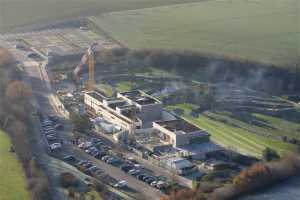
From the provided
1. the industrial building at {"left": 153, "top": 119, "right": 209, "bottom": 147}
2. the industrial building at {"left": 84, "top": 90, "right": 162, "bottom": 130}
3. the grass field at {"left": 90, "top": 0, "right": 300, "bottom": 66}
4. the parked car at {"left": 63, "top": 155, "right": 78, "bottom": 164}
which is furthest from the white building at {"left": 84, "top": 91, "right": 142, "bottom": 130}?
the grass field at {"left": 90, "top": 0, "right": 300, "bottom": 66}

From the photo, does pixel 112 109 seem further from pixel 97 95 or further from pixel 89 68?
pixel 89 68

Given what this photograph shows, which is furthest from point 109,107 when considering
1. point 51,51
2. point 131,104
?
point 51,51

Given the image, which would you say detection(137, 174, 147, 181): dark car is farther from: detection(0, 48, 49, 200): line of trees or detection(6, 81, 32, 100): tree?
detection(6, 81, 32, 100): tree

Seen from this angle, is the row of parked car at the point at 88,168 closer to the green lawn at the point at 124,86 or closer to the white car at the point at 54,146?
the white car at the point at 54,146

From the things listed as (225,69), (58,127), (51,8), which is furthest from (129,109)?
(51,8)

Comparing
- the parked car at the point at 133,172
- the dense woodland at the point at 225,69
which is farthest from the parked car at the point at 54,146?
the dense woodland at the point at 225,69

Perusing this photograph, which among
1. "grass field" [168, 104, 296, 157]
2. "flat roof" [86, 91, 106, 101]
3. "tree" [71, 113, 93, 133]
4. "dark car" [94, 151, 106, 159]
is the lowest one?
"dark car" [94, 151, 106, 159]
